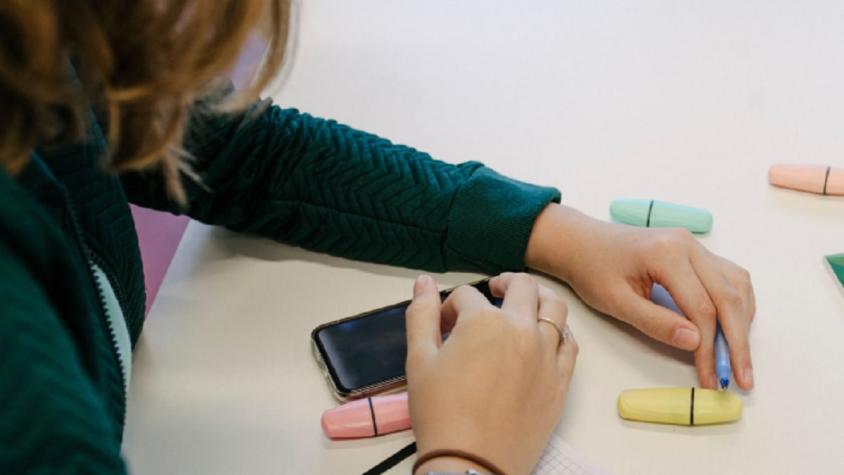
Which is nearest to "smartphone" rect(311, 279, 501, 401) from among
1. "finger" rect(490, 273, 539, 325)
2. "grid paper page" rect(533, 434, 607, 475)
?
"finger" rect(490, 273, 539, 325)

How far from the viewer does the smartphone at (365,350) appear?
659mm

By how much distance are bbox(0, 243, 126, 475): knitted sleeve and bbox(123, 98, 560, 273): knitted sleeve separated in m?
0.40

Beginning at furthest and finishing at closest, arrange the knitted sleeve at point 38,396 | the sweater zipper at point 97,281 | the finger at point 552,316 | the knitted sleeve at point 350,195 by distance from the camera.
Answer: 1. the knitted sleeve at point 350,195
2. the finger at point 552,316
3. the sweater zipper at point 97,281
4. the knitted sleeve at point 38,396

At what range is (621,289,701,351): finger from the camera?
2.16 ft

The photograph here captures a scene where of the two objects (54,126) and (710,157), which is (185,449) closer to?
(54,126)

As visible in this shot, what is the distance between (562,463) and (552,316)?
0.37 feet

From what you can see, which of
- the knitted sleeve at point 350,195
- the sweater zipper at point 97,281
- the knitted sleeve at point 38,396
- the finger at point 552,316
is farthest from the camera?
the knitted sleeve at point 350,195

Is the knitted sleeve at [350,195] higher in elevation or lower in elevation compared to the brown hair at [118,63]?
lower

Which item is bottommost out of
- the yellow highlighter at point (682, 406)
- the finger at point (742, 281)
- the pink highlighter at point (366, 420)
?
the pink highlighter at point (366, 420)

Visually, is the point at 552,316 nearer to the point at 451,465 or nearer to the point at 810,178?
the point at 451,465

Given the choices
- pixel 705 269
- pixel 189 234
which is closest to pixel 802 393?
pixel 705 269

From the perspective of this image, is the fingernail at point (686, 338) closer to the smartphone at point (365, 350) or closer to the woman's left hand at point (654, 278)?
the woman's left hand at point (654, 278)

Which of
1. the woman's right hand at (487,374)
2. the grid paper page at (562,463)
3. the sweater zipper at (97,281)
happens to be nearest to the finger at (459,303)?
the woman's right hand at (487,374)

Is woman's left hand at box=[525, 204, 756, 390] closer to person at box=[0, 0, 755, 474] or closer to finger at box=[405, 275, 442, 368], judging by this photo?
person at box=[0, 0, 755, 474]
